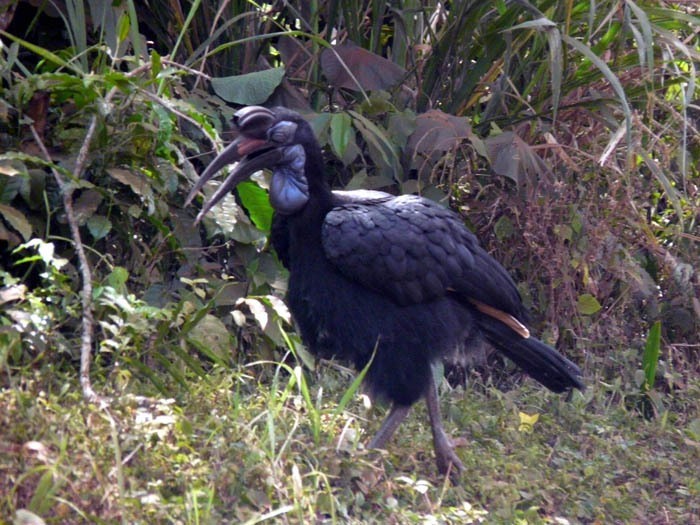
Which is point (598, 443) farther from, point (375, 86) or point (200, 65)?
point (200, 65)

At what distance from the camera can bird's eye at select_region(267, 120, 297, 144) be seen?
357 cm

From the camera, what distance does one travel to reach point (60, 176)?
3.34m

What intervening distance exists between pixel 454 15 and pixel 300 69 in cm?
72

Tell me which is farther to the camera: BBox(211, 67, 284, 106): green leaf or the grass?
BBox(211, 67, 284, 106): green leaf

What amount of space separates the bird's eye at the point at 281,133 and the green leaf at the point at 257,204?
0.42 m

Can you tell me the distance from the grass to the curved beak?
0.62 m

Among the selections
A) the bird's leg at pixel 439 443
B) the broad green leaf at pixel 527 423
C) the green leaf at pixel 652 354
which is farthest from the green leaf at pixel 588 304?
the bird's leg at pixel 439 443

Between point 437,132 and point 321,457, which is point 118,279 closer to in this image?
point 321,457

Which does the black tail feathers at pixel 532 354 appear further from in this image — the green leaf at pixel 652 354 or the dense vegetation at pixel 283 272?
the green leaf at pixel 652 354

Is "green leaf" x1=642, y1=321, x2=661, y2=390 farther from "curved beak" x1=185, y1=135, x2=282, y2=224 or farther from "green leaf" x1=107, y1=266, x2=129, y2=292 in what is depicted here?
"green leaf" x1=107, y1=266, x2=129, y2=292

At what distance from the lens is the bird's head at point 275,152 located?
3523 mm

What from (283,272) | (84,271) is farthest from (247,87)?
(84,271)

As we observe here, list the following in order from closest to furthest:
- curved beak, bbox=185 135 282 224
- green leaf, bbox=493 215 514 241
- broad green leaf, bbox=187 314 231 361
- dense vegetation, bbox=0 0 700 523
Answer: dense vegetation, bbox=0 0 700 523 < broad green leaf, bbox=187 314 231 361 < curved beak, bbox=185 135 282 224 < green leaf, bbox=493 215 514 241

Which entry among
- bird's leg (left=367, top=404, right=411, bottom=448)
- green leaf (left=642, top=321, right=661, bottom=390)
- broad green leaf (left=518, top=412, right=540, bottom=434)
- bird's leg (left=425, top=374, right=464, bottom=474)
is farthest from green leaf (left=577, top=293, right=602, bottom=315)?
bird's leg (left=367, top=404, right=411, bottom=448)
